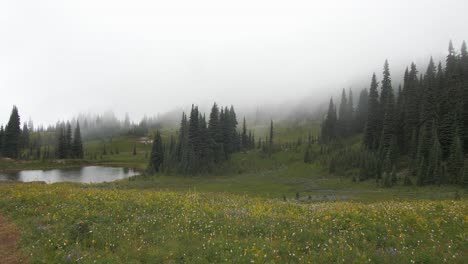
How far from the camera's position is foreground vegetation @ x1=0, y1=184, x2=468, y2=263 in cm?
933

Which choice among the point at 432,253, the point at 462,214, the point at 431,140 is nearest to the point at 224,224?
the point at 432,253

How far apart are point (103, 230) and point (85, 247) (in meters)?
1.44

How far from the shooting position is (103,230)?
11.9 m

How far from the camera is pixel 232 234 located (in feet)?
37.1

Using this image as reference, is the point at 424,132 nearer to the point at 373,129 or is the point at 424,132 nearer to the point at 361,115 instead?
the point at 373,129

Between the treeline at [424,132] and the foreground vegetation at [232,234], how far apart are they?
5155cm

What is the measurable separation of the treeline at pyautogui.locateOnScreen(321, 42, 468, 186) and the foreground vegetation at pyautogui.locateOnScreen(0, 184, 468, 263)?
169 feet

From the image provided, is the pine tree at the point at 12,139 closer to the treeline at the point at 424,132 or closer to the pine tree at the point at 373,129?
the treeline at the point at 424,132

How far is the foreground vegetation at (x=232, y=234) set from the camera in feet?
30.6

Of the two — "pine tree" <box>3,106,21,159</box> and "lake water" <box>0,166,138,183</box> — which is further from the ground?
"pine tree" <box>3,106,21,159</box>

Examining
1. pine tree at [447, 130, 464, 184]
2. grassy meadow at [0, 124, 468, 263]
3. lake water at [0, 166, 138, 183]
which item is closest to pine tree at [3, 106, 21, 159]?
lake water at [0, 166, 138, 183]

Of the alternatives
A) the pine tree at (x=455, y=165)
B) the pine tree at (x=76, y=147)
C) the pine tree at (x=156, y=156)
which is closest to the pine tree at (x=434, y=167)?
the pine tree at (x=455, y=165)

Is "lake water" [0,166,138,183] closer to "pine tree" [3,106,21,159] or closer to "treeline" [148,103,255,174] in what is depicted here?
"treeline" [148,103,255,174]

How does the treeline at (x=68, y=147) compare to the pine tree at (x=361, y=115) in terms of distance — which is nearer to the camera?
the pine tree at (x=361, y=115)
